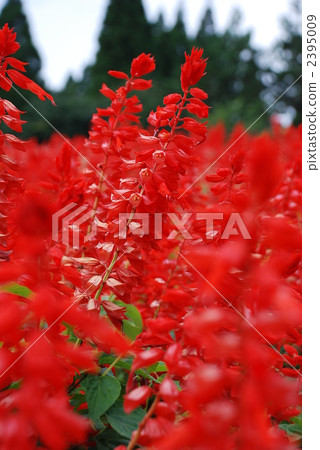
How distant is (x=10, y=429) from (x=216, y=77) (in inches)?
721

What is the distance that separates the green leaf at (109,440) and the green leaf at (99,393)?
0.07 m

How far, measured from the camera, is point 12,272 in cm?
66

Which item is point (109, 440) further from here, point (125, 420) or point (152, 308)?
point (152, 308)

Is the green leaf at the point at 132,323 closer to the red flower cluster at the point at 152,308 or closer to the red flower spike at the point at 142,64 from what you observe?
the red flower cluster at the point at 152,308

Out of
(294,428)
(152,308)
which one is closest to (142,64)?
(152,308)

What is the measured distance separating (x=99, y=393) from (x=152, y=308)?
0.57 meters

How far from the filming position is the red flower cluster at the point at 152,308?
575mm

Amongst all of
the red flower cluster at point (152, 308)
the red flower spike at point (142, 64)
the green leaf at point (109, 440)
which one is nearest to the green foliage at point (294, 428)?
the red flower cluster at point (152, 308)

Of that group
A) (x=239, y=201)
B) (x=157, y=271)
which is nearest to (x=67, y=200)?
(x=239, y=201)

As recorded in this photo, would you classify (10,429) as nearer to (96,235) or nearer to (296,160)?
(96,235)

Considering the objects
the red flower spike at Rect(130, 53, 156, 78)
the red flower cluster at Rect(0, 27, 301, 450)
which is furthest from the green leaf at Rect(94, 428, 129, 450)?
the red flower spike at Rect(130, 53, 156, 78)

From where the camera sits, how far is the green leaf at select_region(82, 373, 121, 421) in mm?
851

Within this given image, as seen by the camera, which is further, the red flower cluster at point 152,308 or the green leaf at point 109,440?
the green leaf at point 109,440
